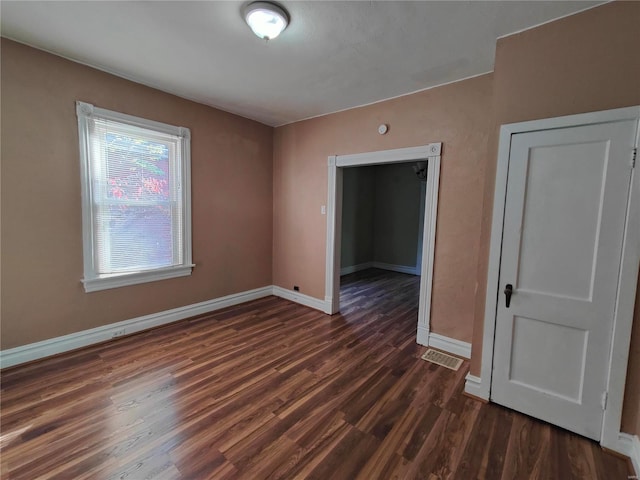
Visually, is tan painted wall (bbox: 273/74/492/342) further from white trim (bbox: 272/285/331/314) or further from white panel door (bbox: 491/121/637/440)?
white panel door (bbox: 491/121/637/440)

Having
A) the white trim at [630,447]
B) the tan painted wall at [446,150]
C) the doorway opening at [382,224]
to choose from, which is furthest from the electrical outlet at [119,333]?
the white trim at [630,447]

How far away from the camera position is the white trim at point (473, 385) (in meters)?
2.20

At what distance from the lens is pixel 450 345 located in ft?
9.48

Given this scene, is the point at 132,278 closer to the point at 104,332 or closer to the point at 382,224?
the point at 104,332

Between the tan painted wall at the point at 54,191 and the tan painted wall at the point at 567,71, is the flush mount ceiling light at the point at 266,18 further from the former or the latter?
the tan painted wall at the point at 54,191

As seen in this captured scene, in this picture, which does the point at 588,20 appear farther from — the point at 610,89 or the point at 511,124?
the point at 511,124

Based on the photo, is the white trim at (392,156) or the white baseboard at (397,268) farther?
the white baseboard at (397,268)

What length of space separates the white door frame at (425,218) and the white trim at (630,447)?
1492 millimetres

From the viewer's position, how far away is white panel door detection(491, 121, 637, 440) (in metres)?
1.70

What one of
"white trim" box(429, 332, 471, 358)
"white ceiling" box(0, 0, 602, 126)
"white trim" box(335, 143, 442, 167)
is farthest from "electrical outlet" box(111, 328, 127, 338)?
"white trim" box(429, 332, 471, 358)

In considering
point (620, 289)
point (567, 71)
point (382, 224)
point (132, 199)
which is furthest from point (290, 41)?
point (382, 224)

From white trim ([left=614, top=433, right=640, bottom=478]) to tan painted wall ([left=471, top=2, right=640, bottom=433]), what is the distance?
0.06m

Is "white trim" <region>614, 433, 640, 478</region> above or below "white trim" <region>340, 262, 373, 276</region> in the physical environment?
below

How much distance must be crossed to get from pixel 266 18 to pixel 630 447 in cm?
348
